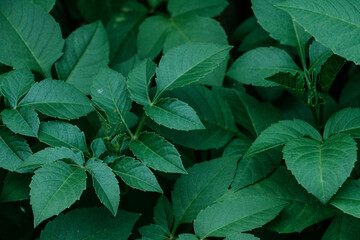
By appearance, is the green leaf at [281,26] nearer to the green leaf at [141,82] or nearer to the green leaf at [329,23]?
the green leaf at [329,23]

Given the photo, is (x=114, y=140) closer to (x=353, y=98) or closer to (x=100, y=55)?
(x=100, y=55)

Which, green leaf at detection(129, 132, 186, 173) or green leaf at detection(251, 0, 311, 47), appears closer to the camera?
green leaf at detection(129, 132, 186, 173)

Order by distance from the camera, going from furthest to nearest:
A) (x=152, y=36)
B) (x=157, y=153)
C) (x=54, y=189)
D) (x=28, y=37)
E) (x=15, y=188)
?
(x=152, y=36)
(x=28, y=37)
(x=15, y=188)
(x=157, y=153)
(x=54, y=189)

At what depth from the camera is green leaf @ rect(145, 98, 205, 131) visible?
129cm

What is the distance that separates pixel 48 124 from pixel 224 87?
27.5 inches

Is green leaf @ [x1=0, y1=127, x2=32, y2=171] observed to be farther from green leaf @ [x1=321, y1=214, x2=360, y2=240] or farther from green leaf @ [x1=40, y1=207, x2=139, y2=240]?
green leaf @ [x1=321, y1=214, x2=360, y2=240]

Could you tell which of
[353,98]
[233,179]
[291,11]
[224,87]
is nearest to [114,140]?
[233,179]

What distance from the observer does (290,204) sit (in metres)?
1.38

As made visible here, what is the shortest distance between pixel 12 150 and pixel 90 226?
33 cm

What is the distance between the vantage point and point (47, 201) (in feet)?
3.67

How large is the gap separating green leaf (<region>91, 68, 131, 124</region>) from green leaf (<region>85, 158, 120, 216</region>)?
17cm

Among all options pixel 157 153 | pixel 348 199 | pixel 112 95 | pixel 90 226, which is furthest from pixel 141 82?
pixel 348 199

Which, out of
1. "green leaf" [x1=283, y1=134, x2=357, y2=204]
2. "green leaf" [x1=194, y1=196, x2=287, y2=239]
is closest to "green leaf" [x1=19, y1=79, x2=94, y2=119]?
"green leaf" [x1=194, y1=196, x2=287, y2=239]

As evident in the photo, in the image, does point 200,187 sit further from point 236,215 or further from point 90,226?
point 90,226
